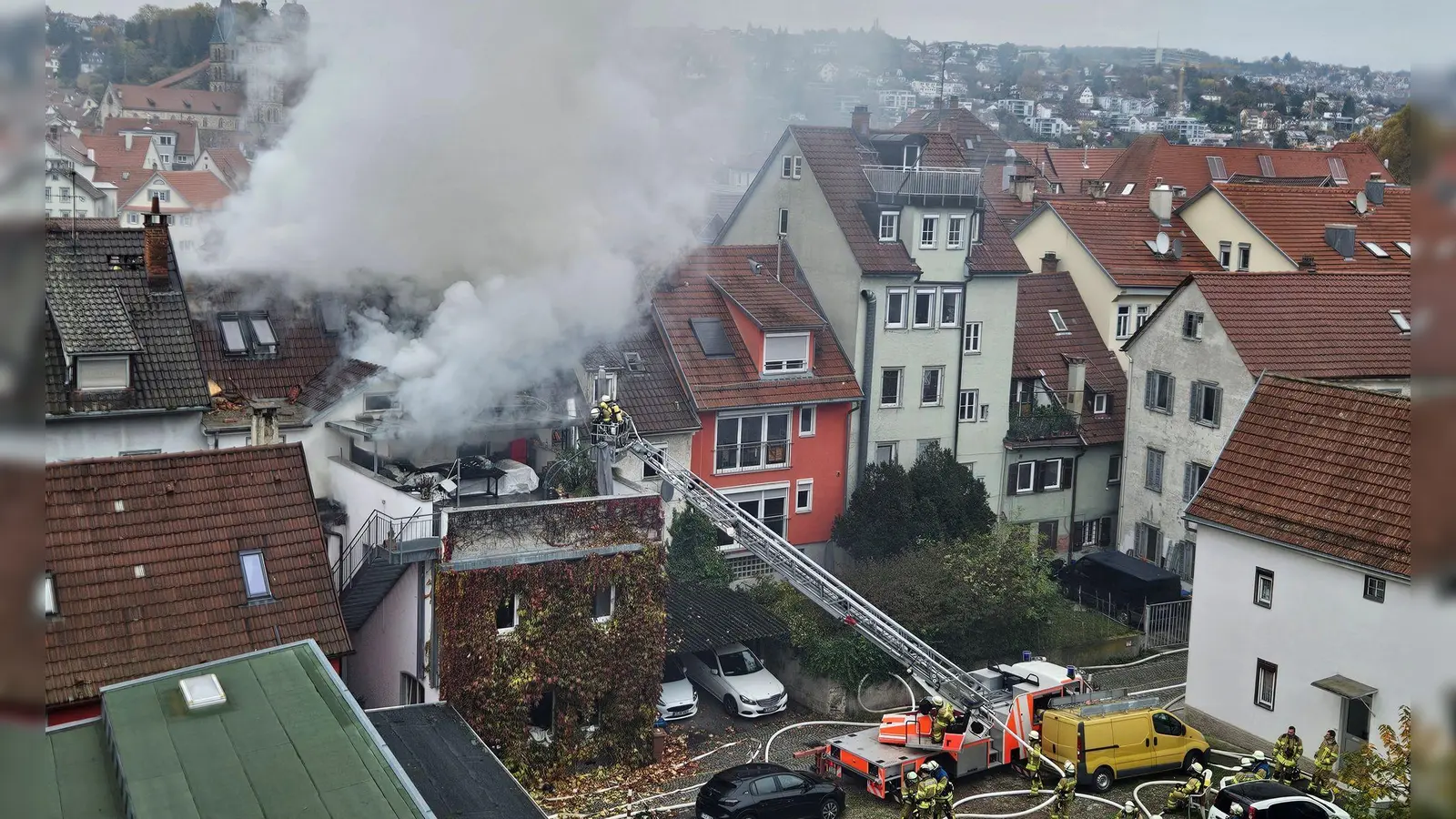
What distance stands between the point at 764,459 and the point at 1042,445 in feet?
29.2

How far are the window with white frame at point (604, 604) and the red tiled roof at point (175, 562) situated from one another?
4.70m

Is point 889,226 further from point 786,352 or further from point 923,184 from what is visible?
point 786,352

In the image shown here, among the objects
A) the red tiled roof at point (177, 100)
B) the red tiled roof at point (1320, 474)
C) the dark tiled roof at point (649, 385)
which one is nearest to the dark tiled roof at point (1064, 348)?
the red tiled roof at point (1320, 474)

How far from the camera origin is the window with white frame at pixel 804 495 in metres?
34.7

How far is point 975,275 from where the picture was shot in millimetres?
37094

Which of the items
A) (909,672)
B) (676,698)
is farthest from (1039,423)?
(676,698)

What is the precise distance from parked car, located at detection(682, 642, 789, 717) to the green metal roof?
40.2 feet

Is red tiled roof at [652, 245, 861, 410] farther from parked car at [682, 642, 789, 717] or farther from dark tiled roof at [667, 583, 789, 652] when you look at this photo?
parked car at [682, 642, 789, 717]

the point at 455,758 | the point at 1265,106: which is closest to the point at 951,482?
the point at 455,758

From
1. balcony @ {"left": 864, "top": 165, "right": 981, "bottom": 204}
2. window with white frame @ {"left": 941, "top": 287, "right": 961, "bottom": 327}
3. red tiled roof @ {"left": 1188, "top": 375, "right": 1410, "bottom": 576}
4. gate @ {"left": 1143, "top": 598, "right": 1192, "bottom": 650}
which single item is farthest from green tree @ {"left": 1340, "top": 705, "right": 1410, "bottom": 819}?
balcony @ {"left": 864, "top": 165, "right": 981, "bottom": 204}

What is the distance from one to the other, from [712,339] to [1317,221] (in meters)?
24.2

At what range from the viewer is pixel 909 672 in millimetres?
27484

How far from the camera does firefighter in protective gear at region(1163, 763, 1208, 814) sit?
21.3 meters
